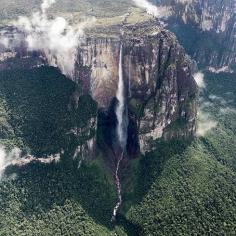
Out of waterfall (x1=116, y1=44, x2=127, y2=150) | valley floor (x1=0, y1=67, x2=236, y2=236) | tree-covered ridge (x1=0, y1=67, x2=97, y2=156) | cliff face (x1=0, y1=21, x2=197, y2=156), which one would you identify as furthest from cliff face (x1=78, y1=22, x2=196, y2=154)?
tree-covered ridge (x1=0, y1=67, x2=97, y2=156)

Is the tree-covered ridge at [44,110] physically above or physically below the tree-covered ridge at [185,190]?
above

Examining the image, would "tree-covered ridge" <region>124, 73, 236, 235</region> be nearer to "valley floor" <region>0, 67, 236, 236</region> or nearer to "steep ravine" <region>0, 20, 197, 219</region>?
"valley floor" <region>0, 67, 236, 236</region>

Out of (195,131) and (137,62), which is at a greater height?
(137,62)

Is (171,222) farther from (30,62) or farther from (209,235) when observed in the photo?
(30,62)

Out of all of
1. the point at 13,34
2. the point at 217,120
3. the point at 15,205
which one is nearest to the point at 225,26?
the point at 217,120

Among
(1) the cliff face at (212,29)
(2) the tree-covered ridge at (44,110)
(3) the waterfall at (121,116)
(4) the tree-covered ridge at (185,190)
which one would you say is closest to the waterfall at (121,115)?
(3) the waterfall at (121,116)

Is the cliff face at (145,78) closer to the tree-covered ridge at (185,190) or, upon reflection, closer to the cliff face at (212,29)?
the tree-covered ridge at (185,190)

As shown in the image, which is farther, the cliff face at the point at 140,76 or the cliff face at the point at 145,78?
the cliff face at the point at 145,78

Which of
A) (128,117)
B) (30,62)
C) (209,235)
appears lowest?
(209,235)
